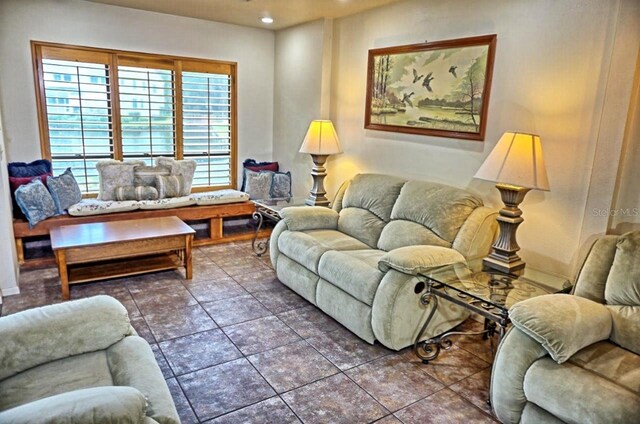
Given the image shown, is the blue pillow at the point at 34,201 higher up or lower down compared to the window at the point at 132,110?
lower down

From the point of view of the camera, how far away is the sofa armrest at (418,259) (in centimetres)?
269

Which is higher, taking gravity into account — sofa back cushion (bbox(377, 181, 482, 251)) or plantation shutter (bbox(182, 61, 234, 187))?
plantation shutter (bbox(182, 61, 234, 187))

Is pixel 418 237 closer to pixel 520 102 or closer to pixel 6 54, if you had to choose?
pixel 520 102

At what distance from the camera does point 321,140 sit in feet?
14.4

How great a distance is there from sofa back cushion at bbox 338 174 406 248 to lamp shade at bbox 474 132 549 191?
110 cm

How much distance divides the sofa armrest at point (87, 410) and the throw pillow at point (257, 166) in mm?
4184

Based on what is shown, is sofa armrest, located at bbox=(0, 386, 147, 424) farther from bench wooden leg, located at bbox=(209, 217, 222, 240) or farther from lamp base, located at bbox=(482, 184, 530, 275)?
bench wooden leg, located at bbox=(209, 217, 222, 240)

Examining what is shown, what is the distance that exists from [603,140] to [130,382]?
280 cm

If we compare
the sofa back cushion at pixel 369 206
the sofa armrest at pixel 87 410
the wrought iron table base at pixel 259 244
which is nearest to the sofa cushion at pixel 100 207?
the wrought iron table base at pixel 259 244

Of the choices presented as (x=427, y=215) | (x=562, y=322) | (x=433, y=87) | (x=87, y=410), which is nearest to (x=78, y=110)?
(x=433, y=87)

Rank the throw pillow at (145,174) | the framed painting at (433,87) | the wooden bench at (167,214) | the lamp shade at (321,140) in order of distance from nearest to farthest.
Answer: the framed painting at (433,87) → the wooden bench at (167,214) → the lamp shade at (321,140) → the throw pillow at (145,174)

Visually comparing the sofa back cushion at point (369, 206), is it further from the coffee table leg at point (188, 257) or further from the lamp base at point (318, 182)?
the coffee table leg at point (188, 257)

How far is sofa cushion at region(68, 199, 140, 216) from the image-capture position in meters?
4.27

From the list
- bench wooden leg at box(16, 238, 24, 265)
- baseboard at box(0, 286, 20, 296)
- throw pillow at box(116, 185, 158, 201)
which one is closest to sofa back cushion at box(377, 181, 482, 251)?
throw pillow at box(116, 185, 158, 201)
